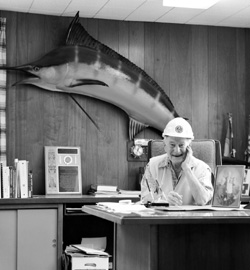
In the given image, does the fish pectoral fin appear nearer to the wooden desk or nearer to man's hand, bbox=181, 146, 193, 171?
man's hand, bbox=181, 146, 193, 171

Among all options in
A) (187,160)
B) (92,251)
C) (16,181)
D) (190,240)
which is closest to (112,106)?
(16,181)

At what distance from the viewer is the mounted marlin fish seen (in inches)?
194

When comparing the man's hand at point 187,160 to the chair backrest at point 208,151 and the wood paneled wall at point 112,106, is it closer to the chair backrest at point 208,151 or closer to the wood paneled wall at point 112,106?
the chair backrest at point 208,151

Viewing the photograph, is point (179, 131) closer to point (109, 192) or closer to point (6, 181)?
point (109, 192)

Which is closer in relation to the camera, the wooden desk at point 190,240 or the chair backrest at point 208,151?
the wooden desk at point 190,240

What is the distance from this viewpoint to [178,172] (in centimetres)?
376

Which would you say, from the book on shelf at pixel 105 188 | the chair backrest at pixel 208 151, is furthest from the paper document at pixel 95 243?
the chair backrest at pixel 208 151

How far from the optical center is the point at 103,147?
511cm

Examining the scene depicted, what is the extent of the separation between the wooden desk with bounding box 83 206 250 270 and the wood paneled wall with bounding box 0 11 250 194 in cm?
239

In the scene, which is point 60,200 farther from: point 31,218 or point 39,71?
point 39,71

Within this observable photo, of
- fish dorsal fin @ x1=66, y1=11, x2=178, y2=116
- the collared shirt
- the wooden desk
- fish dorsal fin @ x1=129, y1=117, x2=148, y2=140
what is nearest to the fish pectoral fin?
fish dorsal fin @ x1=66, y1=11, x2=178, y2=116

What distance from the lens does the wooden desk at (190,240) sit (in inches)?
95.4

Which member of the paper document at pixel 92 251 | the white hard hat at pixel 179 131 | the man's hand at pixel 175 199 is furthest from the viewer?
the paper document at pixel 92 251

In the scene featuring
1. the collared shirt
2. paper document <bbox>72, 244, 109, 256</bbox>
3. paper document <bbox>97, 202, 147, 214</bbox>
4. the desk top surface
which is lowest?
paper document <bbox>72, 244, 109, 256</bbox>
